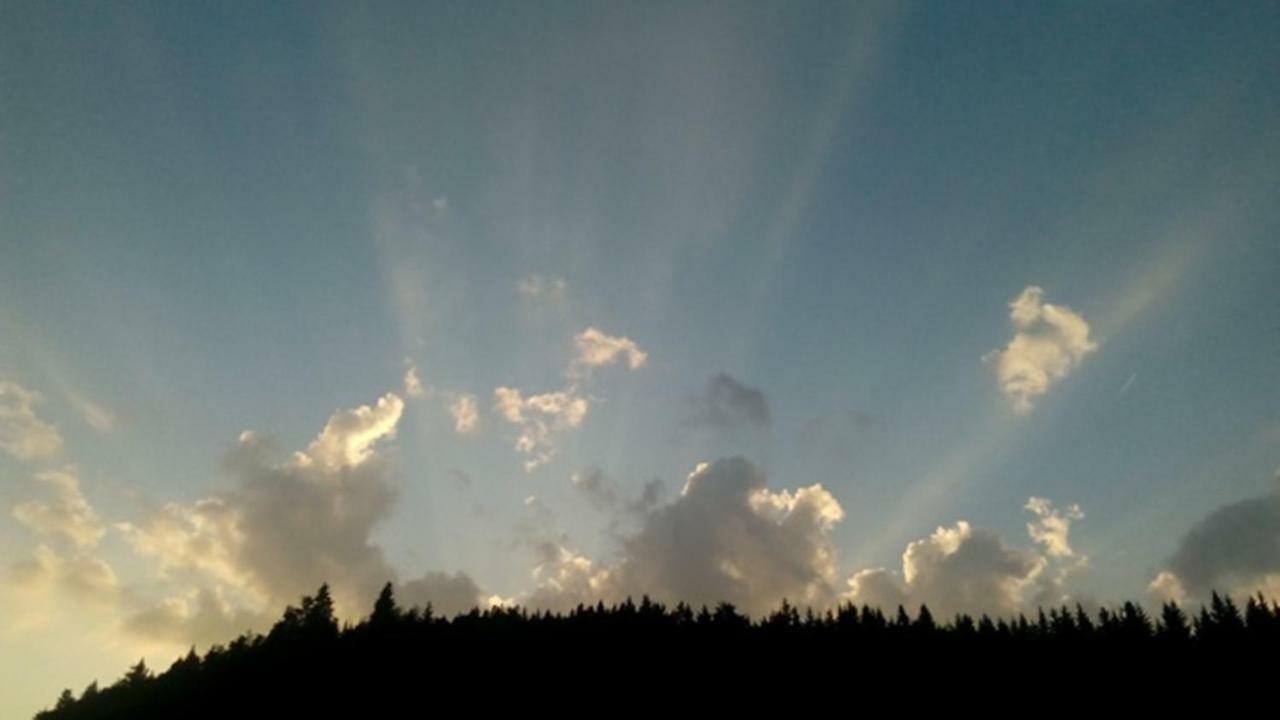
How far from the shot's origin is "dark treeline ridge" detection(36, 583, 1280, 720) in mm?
128500

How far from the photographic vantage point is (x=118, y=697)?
18550cm

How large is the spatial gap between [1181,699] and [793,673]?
61.9 meters

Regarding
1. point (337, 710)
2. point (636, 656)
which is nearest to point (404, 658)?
point (337, 710)

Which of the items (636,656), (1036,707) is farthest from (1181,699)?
(636,656)

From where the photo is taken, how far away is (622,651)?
152 m

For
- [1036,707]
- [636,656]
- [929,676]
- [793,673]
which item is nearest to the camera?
[1036,707]

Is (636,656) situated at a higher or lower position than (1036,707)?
higher

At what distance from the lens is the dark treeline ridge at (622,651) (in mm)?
128500

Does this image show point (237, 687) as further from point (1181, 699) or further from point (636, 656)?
point (1181, 699)

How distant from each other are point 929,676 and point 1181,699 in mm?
37199

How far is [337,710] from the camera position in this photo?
143 meters

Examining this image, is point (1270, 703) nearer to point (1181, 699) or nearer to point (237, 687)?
point (1181, 699)

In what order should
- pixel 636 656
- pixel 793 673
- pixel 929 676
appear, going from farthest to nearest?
pixel 636 656
pixel 793 673
pixel 929 676

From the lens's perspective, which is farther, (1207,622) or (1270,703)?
(1207,622)
